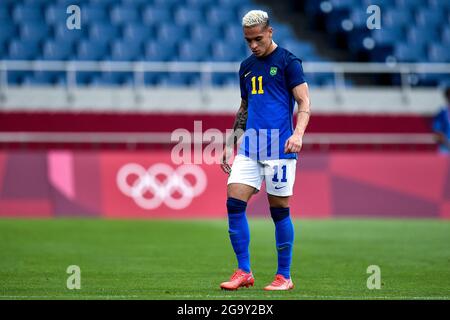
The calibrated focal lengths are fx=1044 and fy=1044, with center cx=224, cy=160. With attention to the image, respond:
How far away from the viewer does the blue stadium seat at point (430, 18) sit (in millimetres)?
25156

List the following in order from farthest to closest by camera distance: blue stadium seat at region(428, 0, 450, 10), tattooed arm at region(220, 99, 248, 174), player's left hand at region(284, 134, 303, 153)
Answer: blue stadium seat at region(428, 0, 450, 10) → tattooed arm at region(220, 99, 248, 174) → player's left hand at region(284, 134, 303, 153)

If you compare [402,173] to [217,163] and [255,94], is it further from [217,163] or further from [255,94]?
[255,94]

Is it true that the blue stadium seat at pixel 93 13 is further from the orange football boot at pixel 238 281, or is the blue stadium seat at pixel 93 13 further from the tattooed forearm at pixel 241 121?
the orange football boot at pixel 238 281

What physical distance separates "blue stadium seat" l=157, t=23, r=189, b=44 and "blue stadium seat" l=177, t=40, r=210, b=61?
0.23 m

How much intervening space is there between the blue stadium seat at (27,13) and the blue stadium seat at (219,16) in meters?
3.87

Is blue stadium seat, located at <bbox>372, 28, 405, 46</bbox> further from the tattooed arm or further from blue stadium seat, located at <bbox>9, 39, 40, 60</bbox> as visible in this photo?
the tattooed arm

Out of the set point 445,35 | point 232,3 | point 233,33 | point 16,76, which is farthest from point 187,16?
point 445,35

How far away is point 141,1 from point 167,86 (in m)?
2.80

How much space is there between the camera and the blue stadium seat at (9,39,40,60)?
70.7 feet

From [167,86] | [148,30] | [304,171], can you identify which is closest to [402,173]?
[304,171]

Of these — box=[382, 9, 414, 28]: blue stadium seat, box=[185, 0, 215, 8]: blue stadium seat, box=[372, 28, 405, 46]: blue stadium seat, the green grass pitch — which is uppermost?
box=[185, 0, 215, 8]: blue stadium seat

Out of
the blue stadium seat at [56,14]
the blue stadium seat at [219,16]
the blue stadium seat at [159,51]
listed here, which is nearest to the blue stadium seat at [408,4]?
the blue stadium seat at [219,16]

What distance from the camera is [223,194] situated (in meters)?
19.1

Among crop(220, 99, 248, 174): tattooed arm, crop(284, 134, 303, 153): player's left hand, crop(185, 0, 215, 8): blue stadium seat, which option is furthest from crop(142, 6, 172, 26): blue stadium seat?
crop(284, 134, 303, 153): player's left hand
